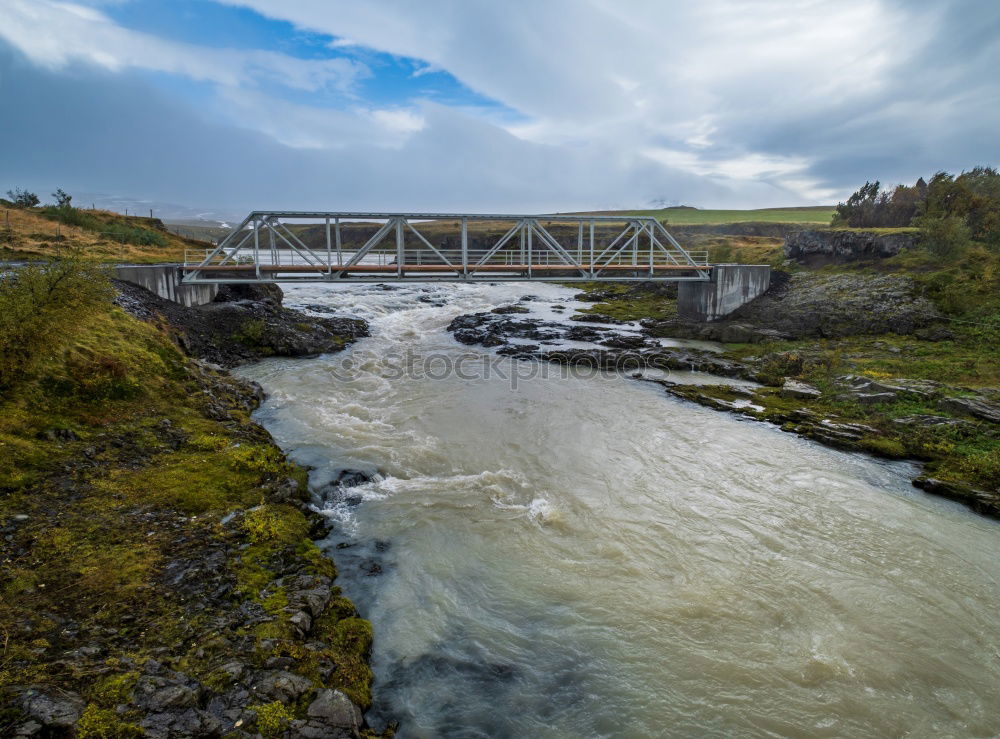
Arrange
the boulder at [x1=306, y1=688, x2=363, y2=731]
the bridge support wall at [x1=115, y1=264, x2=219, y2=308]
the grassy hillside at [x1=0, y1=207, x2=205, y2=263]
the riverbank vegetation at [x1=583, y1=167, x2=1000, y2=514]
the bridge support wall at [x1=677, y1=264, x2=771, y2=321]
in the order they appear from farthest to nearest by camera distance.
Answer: the bridge support wall at [x1=677, y1=264, x2=771, y2=321], the grassy hillside at [x1=0, y1=207, x2=205, y2=263], the bridge support wall at [x1=115, y1=264, x2=219, y2=308], the riverbank vegetation at [x1=583, y1=167, x2=1000, y2=514], the boulder at [x1=306, y1=688, x2=363, y2=731]

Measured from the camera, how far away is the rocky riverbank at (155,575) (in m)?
5.94

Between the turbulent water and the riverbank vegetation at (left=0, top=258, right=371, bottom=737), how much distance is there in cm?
133

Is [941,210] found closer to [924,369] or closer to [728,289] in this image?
[728,289]

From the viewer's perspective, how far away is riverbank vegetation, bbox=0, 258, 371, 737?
6.00 m

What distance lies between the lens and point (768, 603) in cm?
988

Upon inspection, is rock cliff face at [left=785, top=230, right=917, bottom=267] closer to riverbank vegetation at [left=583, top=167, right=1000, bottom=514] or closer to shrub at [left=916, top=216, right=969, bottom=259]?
riverbank vegetation at [left=583, top=167, right=1000, bottom=514]

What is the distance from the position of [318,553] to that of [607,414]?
13683mm

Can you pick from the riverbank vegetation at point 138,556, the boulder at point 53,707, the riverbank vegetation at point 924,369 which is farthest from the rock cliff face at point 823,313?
the boulder at point 53,707

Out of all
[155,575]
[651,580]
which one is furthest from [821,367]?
[155,575]

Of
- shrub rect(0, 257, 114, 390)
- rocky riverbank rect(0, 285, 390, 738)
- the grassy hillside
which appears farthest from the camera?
the grassy hillside

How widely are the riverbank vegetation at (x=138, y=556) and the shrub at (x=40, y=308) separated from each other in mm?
44

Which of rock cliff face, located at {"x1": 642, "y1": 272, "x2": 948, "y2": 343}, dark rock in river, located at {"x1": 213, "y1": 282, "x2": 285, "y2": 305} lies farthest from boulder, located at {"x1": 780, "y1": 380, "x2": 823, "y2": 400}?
dark rock in river, located at {"x1": 213, "y1": 282, "x2": 285, "y2": 305}

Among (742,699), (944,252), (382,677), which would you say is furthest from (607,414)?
(944,252)

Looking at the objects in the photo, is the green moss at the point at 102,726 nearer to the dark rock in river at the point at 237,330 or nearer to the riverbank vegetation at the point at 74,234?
the dark rock in river at the point at 237,330
